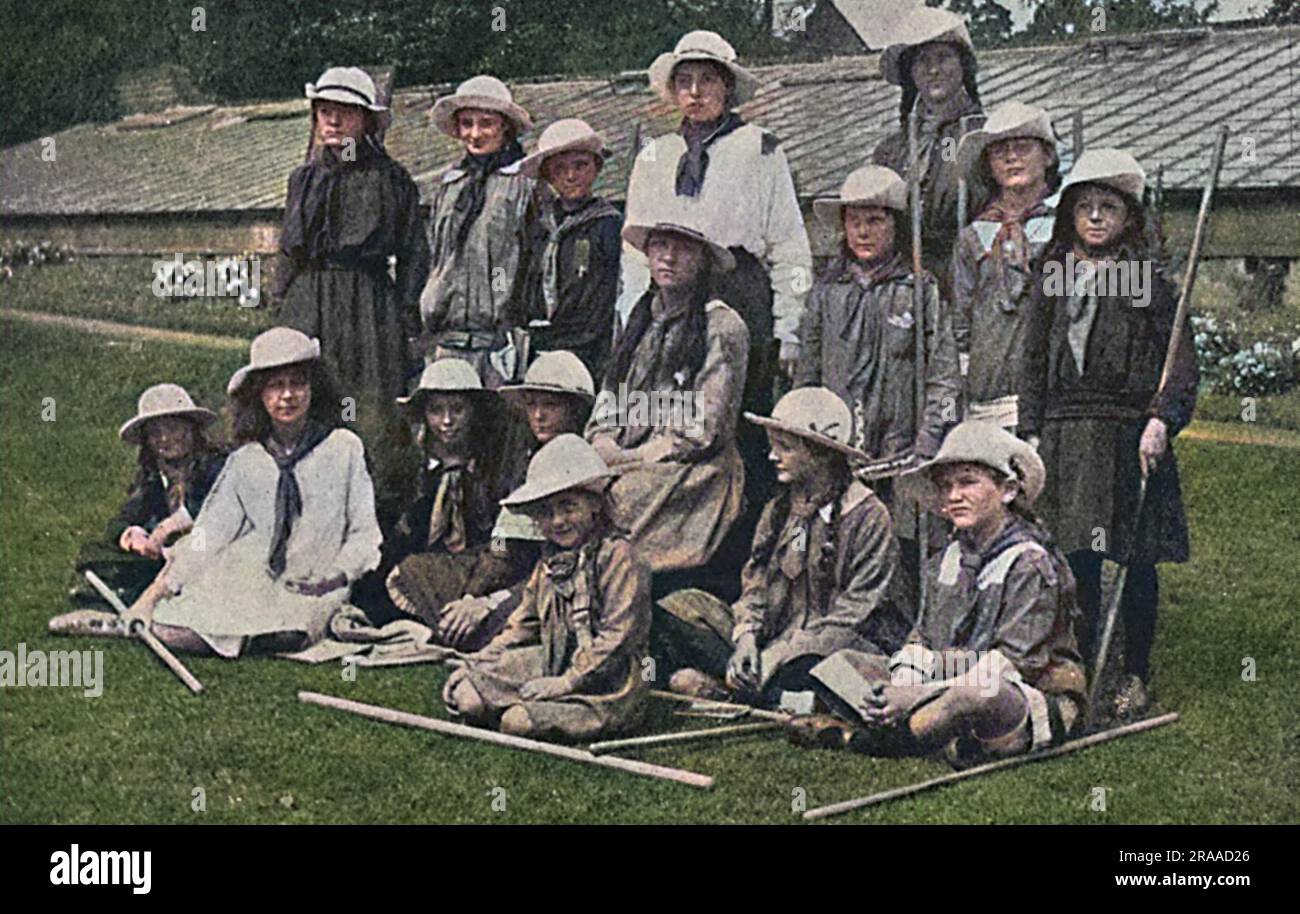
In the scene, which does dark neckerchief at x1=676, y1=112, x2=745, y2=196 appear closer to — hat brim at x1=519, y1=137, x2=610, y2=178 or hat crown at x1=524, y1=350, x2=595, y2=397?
hat brim at x1=519, y1=137, x2=610, y2=178

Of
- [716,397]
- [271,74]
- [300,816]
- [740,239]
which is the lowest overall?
[300,816]

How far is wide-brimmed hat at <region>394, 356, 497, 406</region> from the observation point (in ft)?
31.6

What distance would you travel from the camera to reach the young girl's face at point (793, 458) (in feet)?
29.7

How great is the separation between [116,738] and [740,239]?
11.1 ft

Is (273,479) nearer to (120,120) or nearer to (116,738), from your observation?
(116,738)

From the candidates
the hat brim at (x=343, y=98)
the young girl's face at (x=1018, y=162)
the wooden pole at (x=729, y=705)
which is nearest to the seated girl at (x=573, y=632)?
the wooden pole at (x=729, y=705)

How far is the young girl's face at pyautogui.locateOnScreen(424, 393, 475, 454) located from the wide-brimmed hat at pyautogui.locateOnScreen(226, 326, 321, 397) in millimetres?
569

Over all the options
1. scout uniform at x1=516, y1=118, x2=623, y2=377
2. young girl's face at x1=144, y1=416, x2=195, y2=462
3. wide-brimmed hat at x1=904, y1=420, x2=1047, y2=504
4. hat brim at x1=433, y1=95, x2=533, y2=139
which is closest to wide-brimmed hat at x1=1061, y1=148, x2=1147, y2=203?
wide-brimmed hat at x1=904, y1=420, x2=1047, y2=504

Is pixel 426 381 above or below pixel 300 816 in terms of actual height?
above

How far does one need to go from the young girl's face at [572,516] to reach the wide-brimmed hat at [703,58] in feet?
6.00

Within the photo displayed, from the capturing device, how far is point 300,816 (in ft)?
29.7

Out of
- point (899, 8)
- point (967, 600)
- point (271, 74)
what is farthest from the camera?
point (271, 74)

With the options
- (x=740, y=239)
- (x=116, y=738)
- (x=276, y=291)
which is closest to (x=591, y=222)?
(x=740, y=239)

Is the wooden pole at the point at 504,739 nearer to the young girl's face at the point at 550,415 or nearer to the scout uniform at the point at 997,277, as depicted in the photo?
the young girl's face at the point at 550,415
